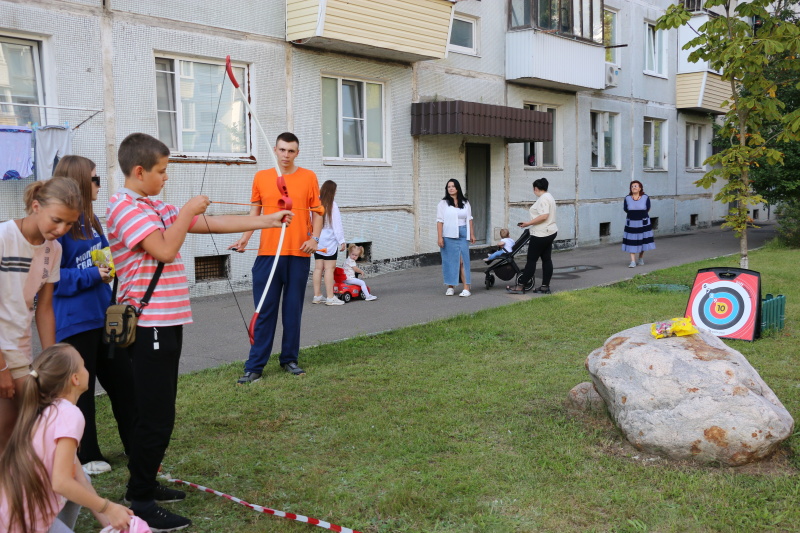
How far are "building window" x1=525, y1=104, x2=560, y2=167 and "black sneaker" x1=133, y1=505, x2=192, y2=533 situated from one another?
54.3 feet

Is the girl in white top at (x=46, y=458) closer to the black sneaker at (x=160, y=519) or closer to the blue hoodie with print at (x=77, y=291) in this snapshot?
the black sneaker at (x=160, y=519)

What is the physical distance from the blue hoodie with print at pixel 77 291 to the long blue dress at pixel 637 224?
12.9 meters

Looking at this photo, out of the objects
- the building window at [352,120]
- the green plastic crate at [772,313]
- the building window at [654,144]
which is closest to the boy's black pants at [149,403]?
the green plastic crate at [772,313]

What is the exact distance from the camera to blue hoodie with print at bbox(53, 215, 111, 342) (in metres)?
4.41

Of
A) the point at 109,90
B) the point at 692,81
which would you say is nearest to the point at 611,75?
the point at 692,81

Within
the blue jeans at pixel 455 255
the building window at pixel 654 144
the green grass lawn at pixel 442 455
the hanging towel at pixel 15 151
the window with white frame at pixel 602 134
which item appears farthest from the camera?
the building window at pixel 654 144

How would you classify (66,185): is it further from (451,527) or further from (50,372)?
(451,527)

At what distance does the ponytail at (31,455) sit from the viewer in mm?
3102

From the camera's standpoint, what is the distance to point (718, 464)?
453 cm

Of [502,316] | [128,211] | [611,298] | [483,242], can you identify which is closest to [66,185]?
[128,211]

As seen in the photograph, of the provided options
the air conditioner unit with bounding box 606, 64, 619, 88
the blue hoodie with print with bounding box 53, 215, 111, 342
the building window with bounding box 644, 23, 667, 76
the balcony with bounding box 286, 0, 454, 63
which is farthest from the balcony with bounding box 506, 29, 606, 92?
the blue hoodie with print with bounding box 53, 215, 111, 342

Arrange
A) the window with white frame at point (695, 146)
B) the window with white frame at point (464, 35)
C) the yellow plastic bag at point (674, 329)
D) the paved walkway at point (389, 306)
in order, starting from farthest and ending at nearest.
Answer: the window with white frame at point (695, 146)
the window with white frame at point (464, 35)
the paved walkway at point (389, 306)
the yellow plastic bag at point (674, 329)

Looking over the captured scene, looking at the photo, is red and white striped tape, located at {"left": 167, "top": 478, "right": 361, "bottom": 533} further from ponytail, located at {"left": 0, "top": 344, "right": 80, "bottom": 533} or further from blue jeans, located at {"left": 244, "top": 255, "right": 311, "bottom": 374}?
blue jeans, located at {"left": 244, "top": 255, "right": 311, "bottom": 374}

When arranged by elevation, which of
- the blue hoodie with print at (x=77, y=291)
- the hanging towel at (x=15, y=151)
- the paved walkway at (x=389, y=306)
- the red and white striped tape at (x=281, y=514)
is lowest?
the paved walkway at (x=389, y=306)
